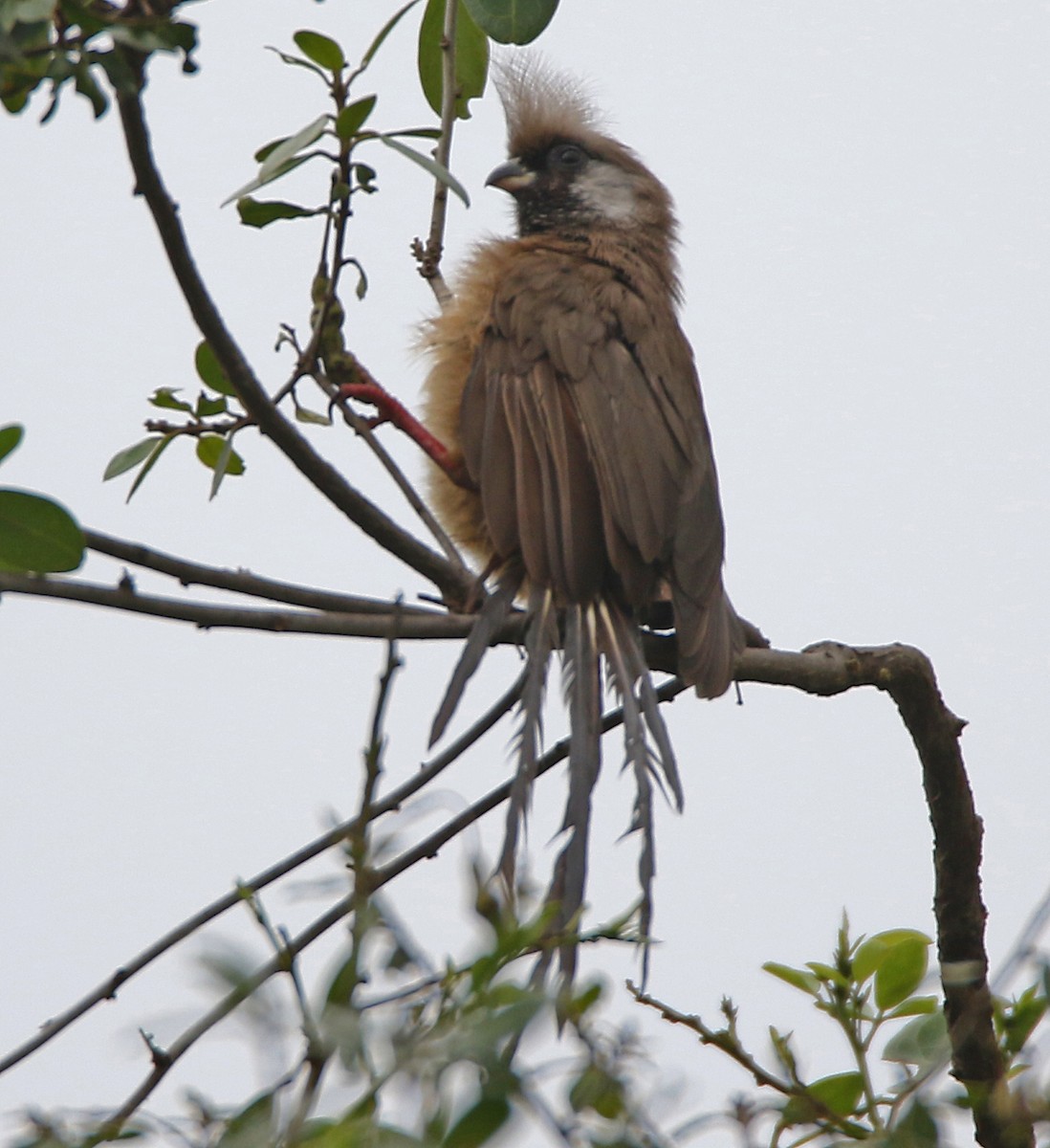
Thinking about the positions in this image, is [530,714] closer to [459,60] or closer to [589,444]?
[589,444]

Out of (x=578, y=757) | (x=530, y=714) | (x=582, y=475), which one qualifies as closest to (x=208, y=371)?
(x=582, y=475)

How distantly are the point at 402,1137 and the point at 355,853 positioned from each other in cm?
27

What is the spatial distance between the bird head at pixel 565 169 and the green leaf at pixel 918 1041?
103 inches

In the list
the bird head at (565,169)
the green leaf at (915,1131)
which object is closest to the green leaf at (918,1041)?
the green leaf at (915,1131)

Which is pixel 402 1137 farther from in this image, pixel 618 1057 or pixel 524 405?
pixel 524 405

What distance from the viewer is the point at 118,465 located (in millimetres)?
2893

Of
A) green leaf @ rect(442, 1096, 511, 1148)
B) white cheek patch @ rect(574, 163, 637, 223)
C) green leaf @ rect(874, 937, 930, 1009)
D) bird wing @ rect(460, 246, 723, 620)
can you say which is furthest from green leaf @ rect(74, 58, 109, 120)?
white cheek patch @ rect(574, 163, 637, 223)

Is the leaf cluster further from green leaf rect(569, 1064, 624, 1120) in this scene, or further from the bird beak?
the bird beak

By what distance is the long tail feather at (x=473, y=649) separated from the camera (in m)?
2.54

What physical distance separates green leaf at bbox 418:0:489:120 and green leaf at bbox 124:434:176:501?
118 centimetres

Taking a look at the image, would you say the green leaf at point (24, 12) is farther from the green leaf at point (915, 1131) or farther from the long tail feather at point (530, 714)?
the green leaf at point (915, 1131)

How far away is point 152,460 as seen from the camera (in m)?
2.91

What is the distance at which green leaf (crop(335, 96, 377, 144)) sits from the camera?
8.24 ft

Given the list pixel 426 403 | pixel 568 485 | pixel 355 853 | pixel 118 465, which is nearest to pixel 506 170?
pixel 426 403
